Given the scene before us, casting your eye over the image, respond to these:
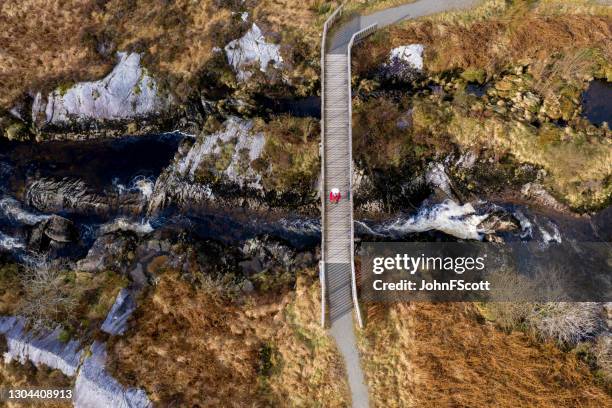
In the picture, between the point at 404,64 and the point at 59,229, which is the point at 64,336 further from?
the point at 404,64

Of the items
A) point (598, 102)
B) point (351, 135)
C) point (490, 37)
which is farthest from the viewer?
point (490, 37)

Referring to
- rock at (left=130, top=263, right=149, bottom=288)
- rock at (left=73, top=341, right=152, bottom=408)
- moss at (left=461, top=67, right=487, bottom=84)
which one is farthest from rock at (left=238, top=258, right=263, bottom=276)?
moss at (left=461, top=67, right=487, bottom=84)

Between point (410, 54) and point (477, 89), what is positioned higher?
point (410, 54)

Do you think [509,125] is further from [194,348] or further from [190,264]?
[194,348]

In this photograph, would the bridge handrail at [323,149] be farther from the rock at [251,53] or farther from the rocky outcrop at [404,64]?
the rocky outcrop at [404,64]

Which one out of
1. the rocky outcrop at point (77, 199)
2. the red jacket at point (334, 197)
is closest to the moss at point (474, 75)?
the red jacket at point (334, 197)

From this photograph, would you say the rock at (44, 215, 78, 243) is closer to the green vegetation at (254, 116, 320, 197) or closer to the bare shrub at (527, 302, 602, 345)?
the green vegetation at (254, 116, 320, 197)

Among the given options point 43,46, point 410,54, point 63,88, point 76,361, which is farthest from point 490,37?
point 43,46
